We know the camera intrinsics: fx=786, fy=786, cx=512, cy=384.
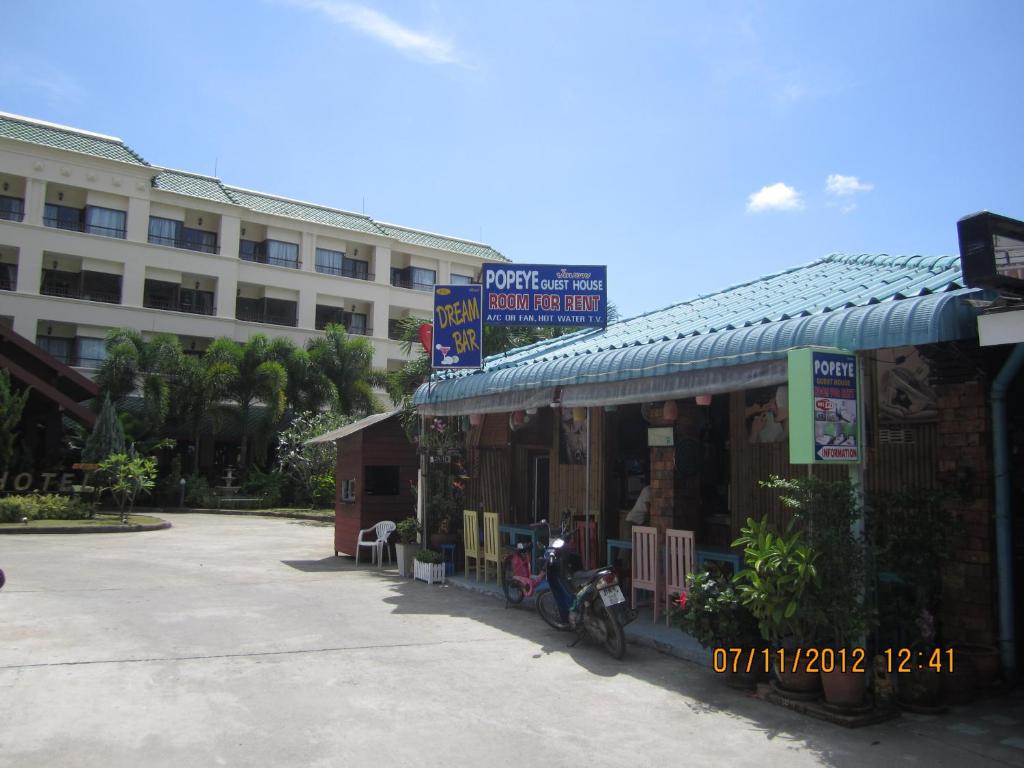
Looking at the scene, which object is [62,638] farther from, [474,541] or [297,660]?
[474,541]

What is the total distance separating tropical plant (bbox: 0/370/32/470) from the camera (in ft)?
77.2

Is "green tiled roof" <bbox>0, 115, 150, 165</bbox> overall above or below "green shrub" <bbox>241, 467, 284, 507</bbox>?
above

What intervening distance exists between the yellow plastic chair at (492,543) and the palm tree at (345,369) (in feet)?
82.0

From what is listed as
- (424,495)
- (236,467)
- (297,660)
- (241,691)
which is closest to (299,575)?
(424,495)

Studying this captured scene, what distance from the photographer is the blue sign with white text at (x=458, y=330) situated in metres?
12.3

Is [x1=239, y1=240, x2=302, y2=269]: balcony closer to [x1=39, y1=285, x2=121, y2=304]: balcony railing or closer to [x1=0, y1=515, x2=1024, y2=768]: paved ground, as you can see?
[x1=39, y1=285, x2=121, y2=304]: balcony railing

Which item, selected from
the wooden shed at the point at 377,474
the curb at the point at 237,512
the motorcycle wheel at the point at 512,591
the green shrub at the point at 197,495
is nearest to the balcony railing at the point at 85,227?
the green shrub at the point at 197,495

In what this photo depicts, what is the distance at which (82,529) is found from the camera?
797 inches

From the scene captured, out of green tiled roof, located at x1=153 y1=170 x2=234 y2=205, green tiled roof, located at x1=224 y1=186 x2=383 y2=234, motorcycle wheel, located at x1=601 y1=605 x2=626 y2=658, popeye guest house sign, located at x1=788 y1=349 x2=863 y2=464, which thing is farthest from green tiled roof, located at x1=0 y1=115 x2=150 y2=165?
popeye guest house sign, located at x1=788 y1=349 x2=863 y2=464

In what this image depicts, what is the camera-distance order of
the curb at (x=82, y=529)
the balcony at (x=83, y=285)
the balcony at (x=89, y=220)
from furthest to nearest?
the balcony at (x=89, y=220), the balcony at (x=83, y=285), the curb at (x=82, y=529)

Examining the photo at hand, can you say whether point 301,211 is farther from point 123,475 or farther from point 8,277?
point 123,475

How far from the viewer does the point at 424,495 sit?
13.2 m

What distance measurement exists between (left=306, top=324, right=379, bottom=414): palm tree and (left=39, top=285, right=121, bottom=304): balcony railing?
10.6 metres

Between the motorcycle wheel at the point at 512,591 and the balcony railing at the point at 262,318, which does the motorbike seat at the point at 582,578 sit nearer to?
the motorcycle wheel at the point at 512,591
